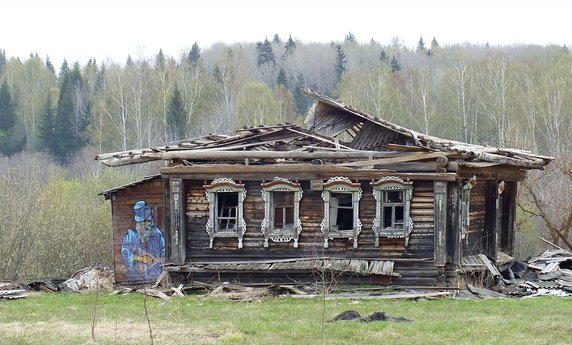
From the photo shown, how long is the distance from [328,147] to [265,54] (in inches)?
3015

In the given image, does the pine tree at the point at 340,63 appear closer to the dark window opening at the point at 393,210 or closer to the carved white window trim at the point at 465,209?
the carved white window trim at the point at 465,209

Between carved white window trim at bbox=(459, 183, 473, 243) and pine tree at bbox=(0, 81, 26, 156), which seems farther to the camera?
pine tree at bbox=(0, 81, 26, 156)

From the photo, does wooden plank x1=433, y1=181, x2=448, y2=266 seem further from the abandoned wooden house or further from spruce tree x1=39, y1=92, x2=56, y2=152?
spruce tree x1=39, y1=92, x2=56, y2=152

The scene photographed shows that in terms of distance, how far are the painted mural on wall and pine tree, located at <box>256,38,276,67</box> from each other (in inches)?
2839

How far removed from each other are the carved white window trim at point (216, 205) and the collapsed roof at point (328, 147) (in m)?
0.69

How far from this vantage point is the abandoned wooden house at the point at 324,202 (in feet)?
66.9

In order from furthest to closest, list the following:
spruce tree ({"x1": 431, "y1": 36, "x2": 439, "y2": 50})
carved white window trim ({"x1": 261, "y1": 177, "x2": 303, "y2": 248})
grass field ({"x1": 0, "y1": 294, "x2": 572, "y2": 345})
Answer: spruce tree ({"x1": 431, "y1": 36, "x2": 439, "y2": 50}) < carved white window trim ({"x1": 261, "y1": 177, "x2": 303, "y2": 248}) < grass field ({"x1": 0, "y1": 294, "x2": 572, "y2": 345})

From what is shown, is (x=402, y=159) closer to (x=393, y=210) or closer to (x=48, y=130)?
(x=393, y=210)

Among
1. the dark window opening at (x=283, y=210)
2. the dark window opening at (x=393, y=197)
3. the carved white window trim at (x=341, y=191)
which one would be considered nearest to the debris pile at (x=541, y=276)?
the dark window opening at (x=393, y=197)

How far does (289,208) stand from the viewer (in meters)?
21.4

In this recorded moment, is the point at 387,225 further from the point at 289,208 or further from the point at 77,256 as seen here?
the point at 77,256

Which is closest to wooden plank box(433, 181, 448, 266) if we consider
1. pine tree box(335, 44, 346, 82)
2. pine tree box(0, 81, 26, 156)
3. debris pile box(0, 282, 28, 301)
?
debris pile box(0, 282, 28, 301)

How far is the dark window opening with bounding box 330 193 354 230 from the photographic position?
2119cm

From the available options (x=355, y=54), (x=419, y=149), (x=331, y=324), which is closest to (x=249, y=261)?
(x=419, y=149)
